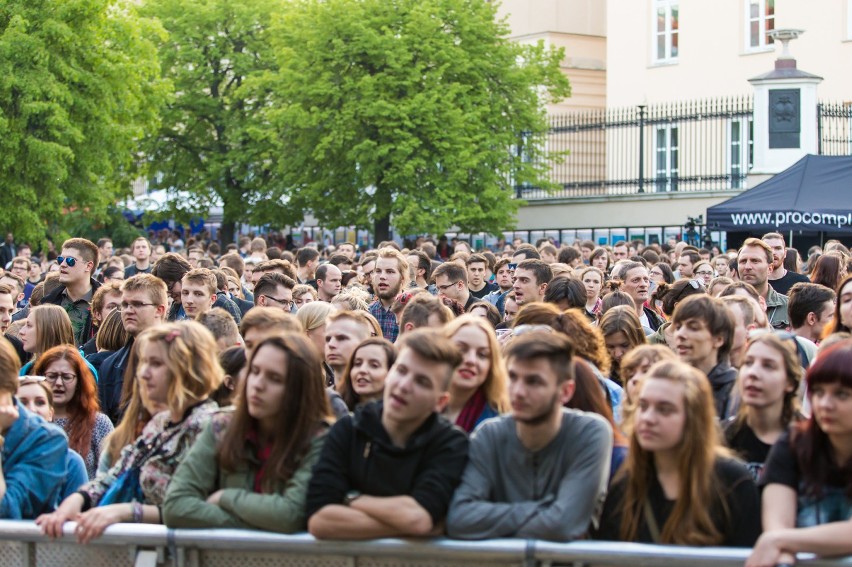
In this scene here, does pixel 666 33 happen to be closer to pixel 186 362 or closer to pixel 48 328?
pixel 48 328

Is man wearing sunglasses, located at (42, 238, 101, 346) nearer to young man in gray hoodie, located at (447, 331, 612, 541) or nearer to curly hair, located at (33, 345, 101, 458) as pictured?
curly hair, located at (33, 345, 101, 458)

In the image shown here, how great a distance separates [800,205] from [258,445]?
15.9 meters

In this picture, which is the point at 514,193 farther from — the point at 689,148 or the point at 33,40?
the point at 33,40

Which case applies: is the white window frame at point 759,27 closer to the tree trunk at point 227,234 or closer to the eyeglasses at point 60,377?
the tree trunk at point 227,234

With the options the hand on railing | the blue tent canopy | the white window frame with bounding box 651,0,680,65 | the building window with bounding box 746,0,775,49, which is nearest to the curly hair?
the hand on railing

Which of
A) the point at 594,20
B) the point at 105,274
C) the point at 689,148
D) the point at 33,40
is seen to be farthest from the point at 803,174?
the point at 594,20

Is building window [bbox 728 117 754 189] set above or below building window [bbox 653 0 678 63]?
below

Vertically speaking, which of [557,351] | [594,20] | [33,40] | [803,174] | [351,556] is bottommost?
[351,556]

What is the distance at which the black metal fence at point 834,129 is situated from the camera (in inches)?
1121

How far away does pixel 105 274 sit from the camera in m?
16.6

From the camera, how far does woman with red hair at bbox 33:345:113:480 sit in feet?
27.0

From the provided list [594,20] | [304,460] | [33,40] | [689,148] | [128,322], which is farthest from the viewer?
[594,20]

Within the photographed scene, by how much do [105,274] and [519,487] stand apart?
1163cm

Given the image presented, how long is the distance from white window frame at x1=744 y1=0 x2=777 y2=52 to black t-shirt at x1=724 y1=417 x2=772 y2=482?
3345 centimetres
